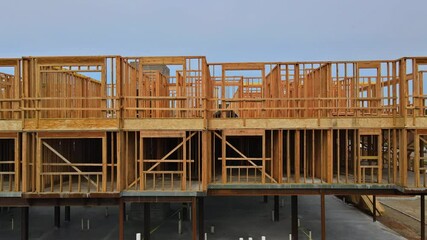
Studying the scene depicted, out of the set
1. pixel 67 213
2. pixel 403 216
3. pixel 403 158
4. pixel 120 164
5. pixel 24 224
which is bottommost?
pixel 403 216

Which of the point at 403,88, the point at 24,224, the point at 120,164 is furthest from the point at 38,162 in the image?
Result: the point at 403,88

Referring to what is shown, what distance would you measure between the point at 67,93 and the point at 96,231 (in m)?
8.95

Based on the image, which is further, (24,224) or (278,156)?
(24,224)

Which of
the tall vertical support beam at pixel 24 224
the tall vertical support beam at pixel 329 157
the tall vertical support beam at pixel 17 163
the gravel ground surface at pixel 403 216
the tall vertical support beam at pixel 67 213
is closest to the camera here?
the tall vertical support beam at pixel 17 163

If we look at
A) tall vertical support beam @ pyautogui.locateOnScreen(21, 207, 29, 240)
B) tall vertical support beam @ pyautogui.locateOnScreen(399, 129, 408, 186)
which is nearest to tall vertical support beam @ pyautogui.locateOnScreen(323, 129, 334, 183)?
tall vertical support beam @ pyautogui.locateOnScreen(399, 129, 408, 186)

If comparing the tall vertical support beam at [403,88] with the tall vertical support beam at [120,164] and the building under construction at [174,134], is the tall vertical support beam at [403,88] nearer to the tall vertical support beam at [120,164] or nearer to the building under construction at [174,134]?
the building under construction at [174,134]

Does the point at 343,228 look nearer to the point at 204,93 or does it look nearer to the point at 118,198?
the point at 204,93

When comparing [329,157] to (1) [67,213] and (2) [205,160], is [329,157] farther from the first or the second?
(1) [67,213]

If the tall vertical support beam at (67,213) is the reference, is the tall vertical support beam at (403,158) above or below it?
above

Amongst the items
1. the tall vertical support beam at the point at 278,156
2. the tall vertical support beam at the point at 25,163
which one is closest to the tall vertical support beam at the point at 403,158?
the tall vertical support beam at the point at 278,156

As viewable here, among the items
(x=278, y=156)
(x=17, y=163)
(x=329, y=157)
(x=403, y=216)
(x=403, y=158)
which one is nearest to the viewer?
(x=17, y=163)

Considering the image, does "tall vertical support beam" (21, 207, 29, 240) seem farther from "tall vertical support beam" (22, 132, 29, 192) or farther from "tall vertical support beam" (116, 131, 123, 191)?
"tall vertical support beam" (116, 131, 123, 191)

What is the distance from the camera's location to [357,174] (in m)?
15.6

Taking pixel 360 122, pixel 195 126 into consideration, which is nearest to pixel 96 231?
pixel 195 126
